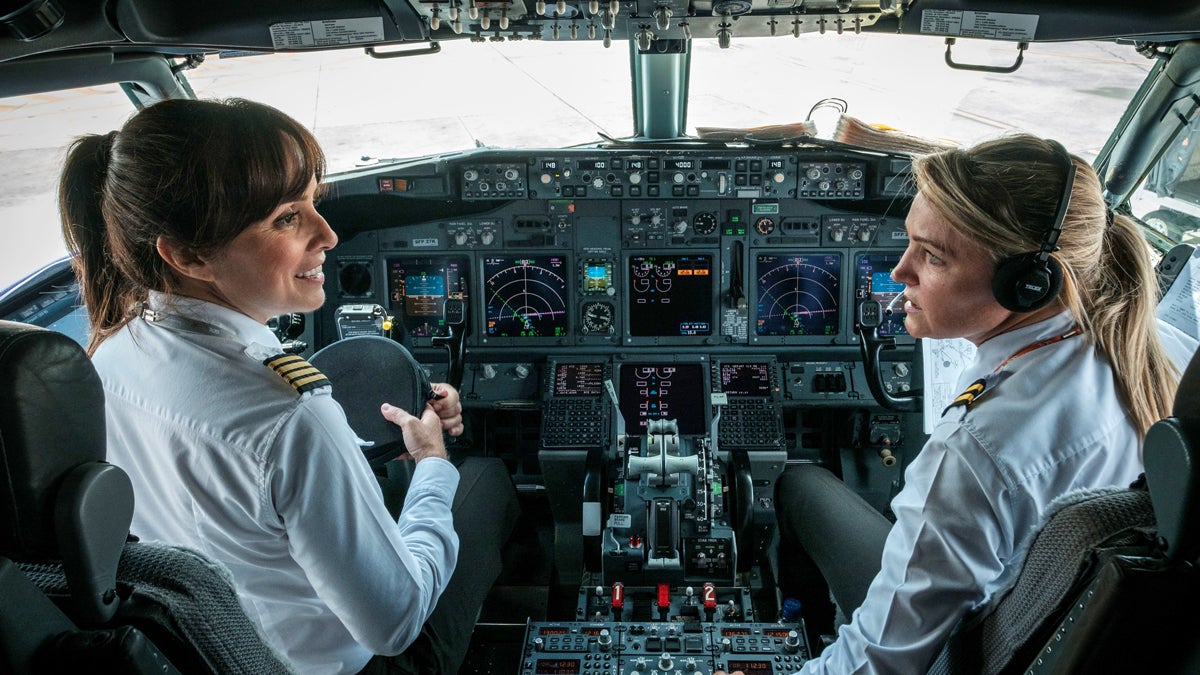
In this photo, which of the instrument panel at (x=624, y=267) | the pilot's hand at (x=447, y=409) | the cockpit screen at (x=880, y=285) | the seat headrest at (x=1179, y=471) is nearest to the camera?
the seat headrest at (x=1179, y=471)

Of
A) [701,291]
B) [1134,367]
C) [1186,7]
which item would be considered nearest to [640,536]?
[701,291]

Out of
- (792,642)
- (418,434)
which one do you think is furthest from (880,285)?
(418,434)

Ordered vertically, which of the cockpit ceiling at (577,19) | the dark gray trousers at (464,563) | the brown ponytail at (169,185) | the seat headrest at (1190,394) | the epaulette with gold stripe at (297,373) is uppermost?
the cockpit ceiling at (577,19)

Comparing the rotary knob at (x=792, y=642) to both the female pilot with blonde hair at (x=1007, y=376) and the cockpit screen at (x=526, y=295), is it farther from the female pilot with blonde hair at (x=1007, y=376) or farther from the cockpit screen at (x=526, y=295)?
the cockpit screen at (x=526, y=295)

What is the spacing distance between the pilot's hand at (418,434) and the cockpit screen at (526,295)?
1566 mm

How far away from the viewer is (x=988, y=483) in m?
1.13

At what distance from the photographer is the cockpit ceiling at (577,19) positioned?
2164 mm

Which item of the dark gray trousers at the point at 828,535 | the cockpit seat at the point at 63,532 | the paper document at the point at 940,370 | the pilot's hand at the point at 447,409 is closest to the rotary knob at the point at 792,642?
the dark gray trousers at the point at 828,535

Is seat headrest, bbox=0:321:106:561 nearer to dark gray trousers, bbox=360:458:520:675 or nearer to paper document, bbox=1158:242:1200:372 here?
dark gray trousers, bbox=360:458:520:675

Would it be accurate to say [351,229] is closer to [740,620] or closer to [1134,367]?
[740,620]

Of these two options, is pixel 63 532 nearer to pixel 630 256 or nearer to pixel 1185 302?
pixel 630 256

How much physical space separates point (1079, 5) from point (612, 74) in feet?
5.86

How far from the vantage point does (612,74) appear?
11.4ft

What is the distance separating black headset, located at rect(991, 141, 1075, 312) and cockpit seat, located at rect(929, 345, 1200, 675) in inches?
14.7
